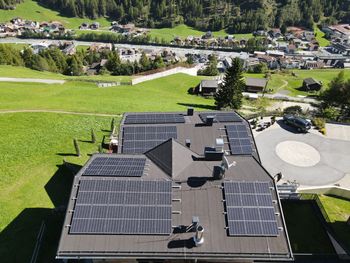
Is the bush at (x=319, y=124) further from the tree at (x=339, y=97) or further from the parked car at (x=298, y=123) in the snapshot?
the tree at (x=339, y=97)

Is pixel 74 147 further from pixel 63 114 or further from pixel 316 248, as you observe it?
pixel 316 248

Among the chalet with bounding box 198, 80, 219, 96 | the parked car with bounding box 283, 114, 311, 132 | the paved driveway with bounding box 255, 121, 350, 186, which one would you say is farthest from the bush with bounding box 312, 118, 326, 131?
the chalet with bounding box 198, 80, 219, 96

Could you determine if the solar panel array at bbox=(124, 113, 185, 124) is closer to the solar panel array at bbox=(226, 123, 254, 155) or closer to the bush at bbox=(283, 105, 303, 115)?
the solar panel array at bbox=(226, 123, 254, 155)

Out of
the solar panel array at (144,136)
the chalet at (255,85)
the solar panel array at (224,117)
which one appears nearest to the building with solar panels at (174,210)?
the solar panel array at (144,136)

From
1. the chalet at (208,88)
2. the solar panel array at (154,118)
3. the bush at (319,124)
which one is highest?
the solar panel array at (154,118)

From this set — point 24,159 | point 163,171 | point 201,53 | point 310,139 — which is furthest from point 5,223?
point 201,53
